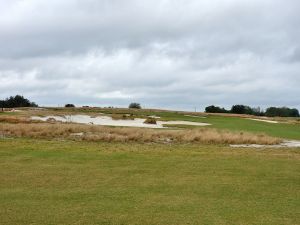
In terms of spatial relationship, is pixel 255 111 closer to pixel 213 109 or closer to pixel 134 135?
pixel 213 109

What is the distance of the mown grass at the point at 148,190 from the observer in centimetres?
1009

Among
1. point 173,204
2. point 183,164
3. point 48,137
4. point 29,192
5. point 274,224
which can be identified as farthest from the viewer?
point 48,137

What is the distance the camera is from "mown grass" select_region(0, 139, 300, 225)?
1009cm

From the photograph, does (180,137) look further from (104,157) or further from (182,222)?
(182,222)

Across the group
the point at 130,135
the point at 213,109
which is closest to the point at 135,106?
the point at 213,109

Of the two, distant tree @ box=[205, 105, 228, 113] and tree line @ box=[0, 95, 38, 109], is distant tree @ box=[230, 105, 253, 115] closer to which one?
distant tree @ box=[205, 105, 228, 113]

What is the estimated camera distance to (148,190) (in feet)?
43.0

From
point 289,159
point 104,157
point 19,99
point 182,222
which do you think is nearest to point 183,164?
point 104,157

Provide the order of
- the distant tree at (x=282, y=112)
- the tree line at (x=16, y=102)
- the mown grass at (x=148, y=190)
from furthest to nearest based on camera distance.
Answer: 1. the distant tree at (x=282, y=112)
2. the tree line at (x=16, y=102)
3. the mown grass at (x=148, y=190)

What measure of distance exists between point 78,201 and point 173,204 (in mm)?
2389

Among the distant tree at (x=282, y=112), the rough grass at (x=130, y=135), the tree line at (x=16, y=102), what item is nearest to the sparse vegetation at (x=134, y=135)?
the rough grass at (x=130, y=135)

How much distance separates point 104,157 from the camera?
21344 millimetres

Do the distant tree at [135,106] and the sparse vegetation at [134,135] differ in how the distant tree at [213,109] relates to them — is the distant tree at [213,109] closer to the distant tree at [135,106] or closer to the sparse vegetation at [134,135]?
the distant tree at [135,106]

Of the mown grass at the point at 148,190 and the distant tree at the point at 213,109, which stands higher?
the distant tree at the point at 213,109
